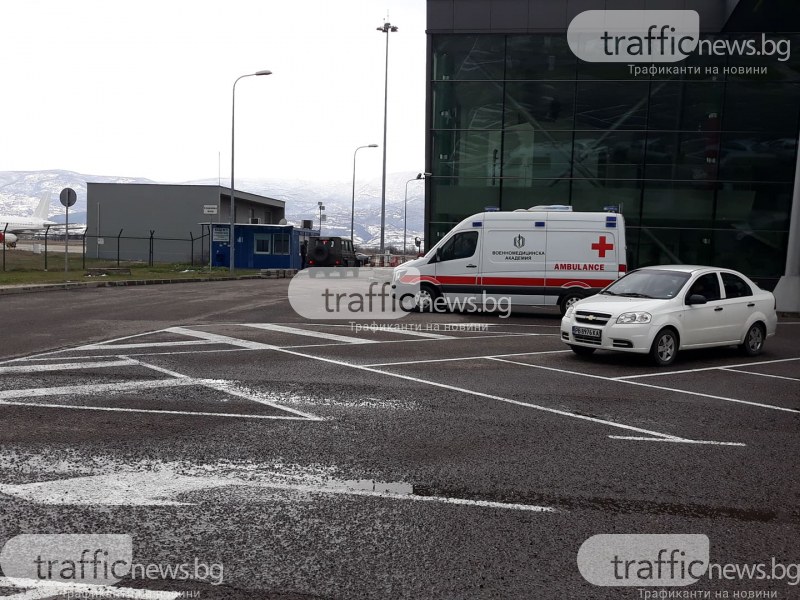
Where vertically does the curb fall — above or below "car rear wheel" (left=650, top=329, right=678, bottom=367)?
above

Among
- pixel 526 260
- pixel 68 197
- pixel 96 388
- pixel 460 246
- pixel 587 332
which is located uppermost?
pixel 68 197

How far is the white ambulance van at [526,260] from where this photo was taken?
18.0 m

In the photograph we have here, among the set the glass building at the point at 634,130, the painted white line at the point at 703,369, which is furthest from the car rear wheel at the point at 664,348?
the glass building at the point at 634,130

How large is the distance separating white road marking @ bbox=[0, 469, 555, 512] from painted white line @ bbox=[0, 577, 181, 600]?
1087mm

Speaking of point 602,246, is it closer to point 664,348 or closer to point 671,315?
point 671,315

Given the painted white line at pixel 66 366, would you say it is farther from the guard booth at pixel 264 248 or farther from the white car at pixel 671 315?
the guard booth at pixel 264 248

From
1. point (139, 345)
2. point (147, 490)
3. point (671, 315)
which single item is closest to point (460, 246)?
point (671, 315)

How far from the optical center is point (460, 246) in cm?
1869

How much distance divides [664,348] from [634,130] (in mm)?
20219

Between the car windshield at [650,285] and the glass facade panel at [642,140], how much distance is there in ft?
58.5

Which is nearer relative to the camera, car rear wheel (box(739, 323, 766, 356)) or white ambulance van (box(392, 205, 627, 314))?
car rear wheel (box(739, 323, 766, 356))

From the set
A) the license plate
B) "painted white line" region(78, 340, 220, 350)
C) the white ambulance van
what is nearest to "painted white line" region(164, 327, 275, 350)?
"painted white line" region(78, 340, 220, 350)

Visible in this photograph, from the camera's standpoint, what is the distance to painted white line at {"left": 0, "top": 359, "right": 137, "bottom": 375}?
9657 mm

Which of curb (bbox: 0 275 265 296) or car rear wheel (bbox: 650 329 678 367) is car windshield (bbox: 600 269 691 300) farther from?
curb (bbox: 0 275 265 296)
